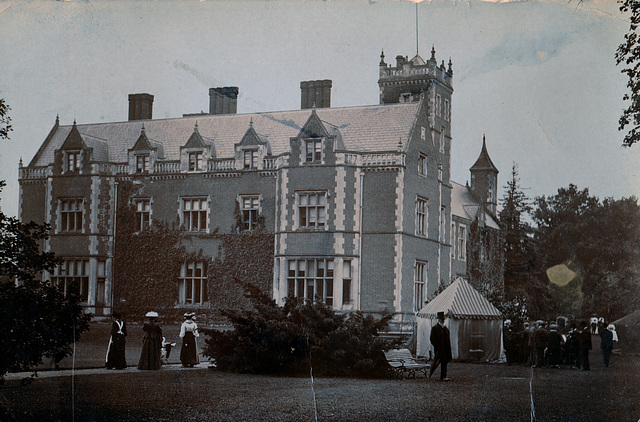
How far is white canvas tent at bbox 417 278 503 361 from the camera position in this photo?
12812 mm

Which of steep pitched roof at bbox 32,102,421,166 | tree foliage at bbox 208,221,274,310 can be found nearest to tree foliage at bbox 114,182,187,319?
tree foliage at bbox 208,221,274,310

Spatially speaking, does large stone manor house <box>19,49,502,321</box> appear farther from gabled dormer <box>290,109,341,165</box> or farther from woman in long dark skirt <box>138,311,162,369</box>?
woman in long dark skirt <box>138,311,162,369</box>

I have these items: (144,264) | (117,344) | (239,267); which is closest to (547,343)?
(239,267)

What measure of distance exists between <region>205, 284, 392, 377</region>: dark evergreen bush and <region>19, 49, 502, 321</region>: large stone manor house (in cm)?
30

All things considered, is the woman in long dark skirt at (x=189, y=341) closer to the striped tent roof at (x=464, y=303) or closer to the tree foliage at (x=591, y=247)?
the striped tent roof at (x=464, y=303)

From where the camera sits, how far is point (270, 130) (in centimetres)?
1199

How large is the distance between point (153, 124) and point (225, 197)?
1.88m

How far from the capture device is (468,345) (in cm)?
1298

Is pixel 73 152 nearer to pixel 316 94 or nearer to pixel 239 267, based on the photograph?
pixel 239 267

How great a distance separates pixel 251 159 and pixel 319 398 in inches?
163

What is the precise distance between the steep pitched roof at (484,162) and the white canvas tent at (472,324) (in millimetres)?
2207

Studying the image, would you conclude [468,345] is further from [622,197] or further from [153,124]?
[153,124]

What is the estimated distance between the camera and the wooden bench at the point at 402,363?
12.0 meters

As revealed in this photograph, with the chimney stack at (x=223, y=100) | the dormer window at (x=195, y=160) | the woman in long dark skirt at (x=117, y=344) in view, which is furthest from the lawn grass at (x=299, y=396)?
the chimney stack at (x=223, y=100)
